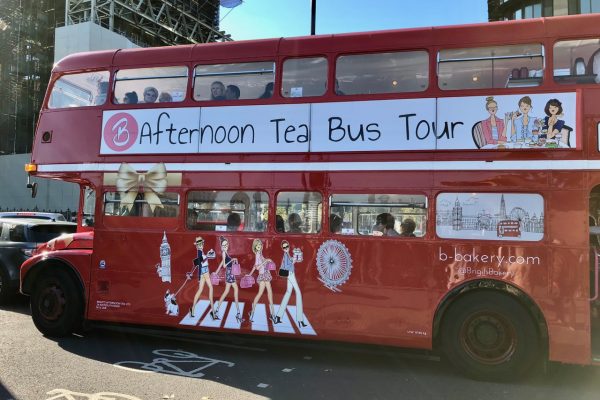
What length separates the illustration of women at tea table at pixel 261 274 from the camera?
6246 millimetres

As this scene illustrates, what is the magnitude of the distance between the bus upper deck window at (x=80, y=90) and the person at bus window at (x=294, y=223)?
341cm

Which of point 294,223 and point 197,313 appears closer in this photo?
point 294,223

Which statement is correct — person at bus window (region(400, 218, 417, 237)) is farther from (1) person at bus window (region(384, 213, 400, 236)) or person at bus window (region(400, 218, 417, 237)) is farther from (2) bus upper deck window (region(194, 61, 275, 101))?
(2) bus upper deck window (region(194, 61, 275, 101))

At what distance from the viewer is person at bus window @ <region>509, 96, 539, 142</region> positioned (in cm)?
548

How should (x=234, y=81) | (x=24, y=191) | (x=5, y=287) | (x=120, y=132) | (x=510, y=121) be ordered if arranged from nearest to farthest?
1. (x=510, y=121)
2. (x=234, y=81)
3. (x=120, y=132)
4. (x=5, y=287)
5. (x=24, y=191)

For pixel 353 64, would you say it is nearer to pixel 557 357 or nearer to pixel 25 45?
pixel 557 357

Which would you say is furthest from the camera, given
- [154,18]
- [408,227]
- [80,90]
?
[154,18]

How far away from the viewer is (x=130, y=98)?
7.05 meters

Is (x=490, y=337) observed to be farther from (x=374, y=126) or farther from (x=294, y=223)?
(x=374, y=126)

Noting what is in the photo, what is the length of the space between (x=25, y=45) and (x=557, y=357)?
141ft

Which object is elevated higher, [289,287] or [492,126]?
[492,126]

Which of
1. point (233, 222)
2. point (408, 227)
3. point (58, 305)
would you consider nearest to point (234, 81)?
point (233, 222)

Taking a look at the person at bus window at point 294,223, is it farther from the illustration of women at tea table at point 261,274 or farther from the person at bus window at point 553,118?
the person at bus window at point 553,118

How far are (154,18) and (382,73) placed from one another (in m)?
40.7
